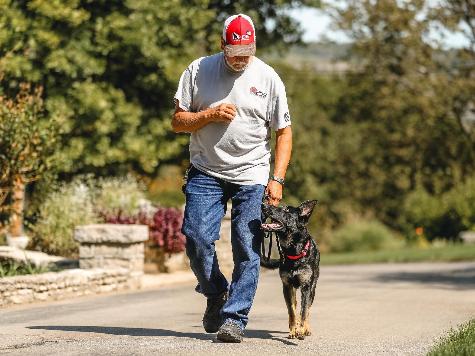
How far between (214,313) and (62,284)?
17.6ft

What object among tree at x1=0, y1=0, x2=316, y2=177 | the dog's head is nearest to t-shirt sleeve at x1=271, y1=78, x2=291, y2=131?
the dog's head

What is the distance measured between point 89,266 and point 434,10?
21.5m

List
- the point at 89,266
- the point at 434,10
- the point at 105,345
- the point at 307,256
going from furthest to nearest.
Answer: the point at 434,10
the point at 89,266
the point at 307,256
the point at 105,345

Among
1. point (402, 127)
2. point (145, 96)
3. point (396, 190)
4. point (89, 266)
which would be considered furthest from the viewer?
point (396, 190)

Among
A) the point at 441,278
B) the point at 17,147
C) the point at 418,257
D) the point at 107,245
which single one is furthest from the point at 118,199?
the point at 418,257

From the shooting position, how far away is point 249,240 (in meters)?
8.52

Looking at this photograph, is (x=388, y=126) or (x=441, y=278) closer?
(x=441, y=278)

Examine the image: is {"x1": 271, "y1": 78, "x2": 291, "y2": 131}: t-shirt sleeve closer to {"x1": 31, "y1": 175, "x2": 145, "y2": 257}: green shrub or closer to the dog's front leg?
the dog's front leg

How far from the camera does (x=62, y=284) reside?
547 inches

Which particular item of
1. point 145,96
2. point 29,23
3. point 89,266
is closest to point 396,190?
point 145,96

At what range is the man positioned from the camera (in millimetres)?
8469

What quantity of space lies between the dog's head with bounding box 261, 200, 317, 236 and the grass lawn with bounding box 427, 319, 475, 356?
4.62 feet

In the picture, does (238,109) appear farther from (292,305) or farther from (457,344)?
(457,344)

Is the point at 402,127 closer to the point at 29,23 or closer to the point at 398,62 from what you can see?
the point at 398,62
